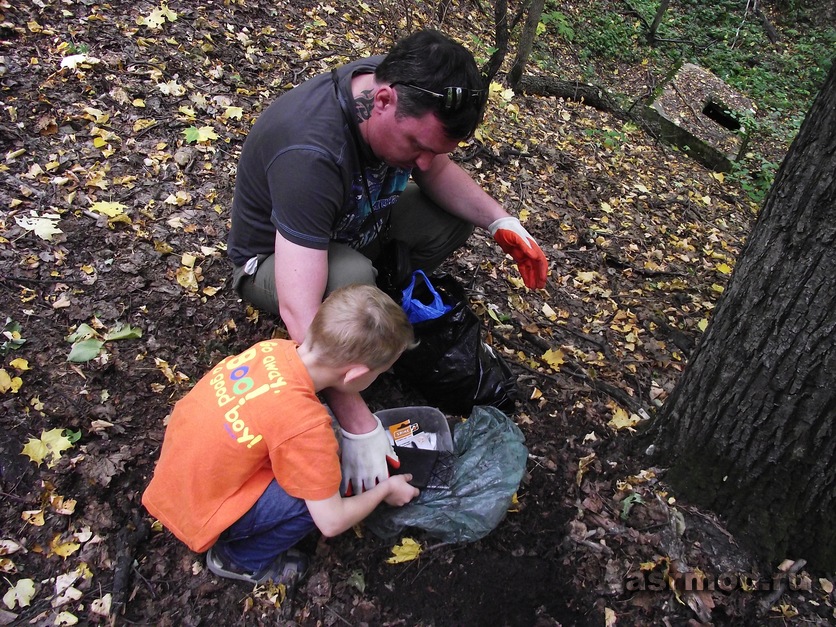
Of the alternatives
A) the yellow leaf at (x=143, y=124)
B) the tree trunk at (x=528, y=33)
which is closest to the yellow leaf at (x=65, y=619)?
the yellow leaf at (x=143, y=124)

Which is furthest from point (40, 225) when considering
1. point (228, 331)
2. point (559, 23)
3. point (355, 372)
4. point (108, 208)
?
point (559, 23)

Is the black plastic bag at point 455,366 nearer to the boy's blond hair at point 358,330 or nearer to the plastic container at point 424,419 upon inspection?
the plastic container at point 424,419

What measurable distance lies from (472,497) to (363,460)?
434 mm

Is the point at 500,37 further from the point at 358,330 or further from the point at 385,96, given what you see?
the point at 358,330

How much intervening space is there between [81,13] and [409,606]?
476 cm

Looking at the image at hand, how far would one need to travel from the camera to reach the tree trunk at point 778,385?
1.66 m

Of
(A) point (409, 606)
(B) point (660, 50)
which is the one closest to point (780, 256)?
(A) point (409, 606)

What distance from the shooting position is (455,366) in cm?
249

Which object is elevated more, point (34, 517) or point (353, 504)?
point (353, 504)

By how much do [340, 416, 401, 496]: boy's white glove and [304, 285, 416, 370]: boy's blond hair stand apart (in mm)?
413

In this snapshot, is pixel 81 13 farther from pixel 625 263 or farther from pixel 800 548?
pixel 800 548

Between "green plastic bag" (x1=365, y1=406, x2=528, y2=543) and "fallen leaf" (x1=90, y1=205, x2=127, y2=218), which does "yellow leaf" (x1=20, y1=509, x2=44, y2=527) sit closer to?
"green plastic bag" (x1=365, y1=406, x2=528, y2=543)

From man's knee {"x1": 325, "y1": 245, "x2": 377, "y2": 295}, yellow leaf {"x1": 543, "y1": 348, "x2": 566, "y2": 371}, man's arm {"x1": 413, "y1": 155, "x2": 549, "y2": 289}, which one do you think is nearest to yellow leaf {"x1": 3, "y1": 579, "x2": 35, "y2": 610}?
man's knee {"x1": 325, "y1": 245, "x2": 377, "y2": 295}

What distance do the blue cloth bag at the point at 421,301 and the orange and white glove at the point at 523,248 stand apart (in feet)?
1.38
